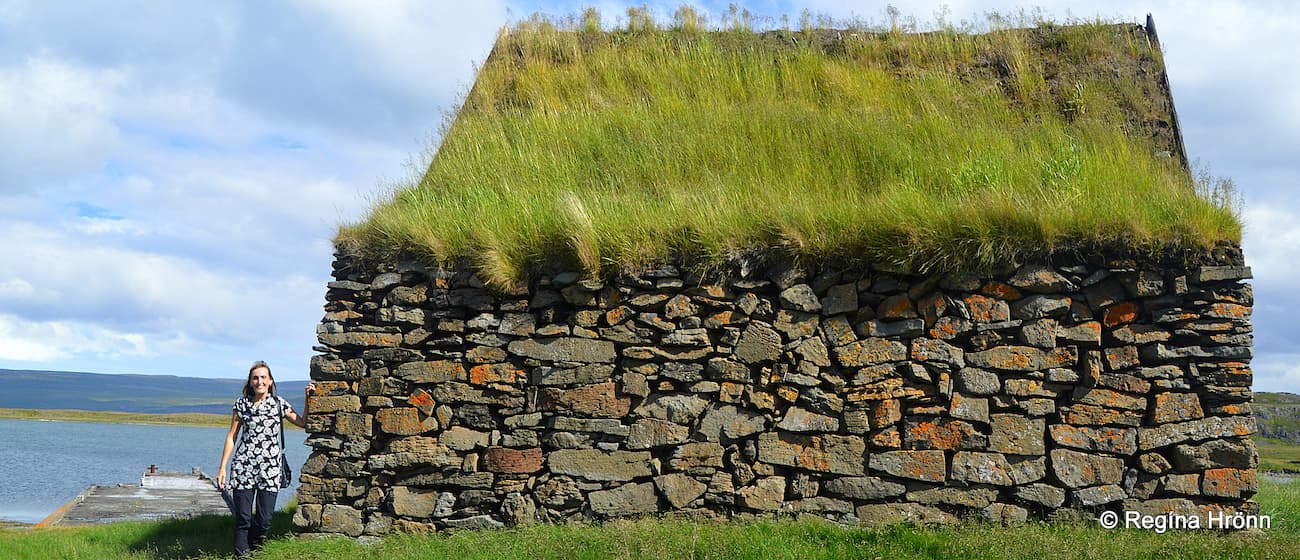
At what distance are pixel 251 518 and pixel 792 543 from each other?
421 cm

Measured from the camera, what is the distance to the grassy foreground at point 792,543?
238 inches

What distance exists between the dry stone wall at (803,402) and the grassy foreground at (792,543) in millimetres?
275

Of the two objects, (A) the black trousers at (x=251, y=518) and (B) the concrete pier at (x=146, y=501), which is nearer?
(A) the black trousers at (x=251, y=518)

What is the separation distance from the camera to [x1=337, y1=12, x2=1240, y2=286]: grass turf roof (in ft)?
23.4

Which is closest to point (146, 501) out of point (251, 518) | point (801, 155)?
point (251, 518)

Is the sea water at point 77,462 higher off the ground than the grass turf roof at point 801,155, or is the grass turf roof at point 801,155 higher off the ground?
the grass turf roof at point 801,155

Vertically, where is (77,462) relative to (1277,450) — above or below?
above

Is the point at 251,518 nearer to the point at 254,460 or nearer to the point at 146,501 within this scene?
the point at 254,460

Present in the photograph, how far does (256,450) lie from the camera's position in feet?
22.6

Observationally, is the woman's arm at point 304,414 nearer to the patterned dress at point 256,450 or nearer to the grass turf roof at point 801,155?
the patterned dress at point 256,450

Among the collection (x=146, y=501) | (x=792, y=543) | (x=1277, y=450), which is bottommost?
(x=1277, y=450)

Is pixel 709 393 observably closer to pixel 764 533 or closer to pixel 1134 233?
pixel 764 533
